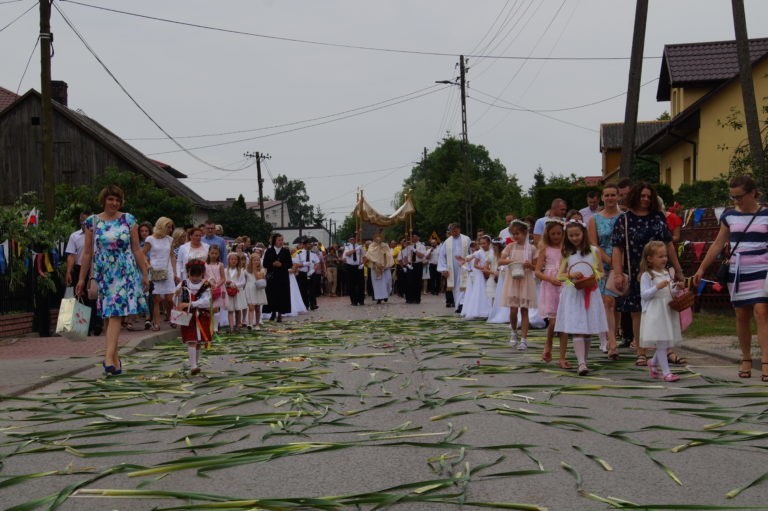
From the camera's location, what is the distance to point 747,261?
31.8 ft

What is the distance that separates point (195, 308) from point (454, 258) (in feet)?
44.3

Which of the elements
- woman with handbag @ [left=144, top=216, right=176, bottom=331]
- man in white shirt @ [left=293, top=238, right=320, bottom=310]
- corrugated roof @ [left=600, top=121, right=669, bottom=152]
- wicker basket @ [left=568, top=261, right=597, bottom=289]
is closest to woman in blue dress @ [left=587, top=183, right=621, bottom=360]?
wicker basket @ [left=568, top=261, right=597, bottom=289]

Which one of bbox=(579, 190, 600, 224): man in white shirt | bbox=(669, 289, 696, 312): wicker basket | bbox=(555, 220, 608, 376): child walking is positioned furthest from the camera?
bbox=(579, 190, 600, 224): man in white shirt

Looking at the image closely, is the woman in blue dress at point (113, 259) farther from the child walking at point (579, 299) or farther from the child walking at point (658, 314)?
the child walking at point (658, 314)

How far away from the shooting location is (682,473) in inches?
218

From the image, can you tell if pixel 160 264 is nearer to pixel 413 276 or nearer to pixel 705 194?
pixel 413 276

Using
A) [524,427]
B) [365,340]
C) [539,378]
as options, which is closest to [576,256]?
[539,378]

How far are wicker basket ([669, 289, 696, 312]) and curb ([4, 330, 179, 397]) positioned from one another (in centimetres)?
632

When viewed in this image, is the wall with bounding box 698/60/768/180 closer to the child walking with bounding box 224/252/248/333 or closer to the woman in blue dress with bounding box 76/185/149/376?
the child walking with bounding box 224/252/248/333

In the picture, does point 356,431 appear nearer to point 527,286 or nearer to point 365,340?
point 527,286

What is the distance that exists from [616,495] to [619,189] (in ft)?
25.7

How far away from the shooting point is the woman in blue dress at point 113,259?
11.0 metres

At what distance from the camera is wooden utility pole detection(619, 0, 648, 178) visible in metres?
19.7

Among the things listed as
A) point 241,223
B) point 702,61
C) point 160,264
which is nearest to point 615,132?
point 241,223
